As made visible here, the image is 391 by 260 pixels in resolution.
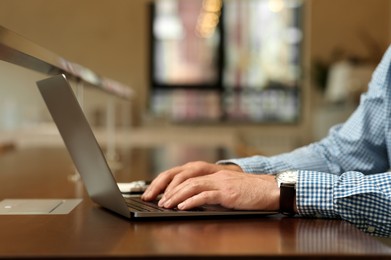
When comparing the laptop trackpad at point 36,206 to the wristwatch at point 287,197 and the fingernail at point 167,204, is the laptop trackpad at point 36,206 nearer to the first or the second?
the fingernail at point 167,204

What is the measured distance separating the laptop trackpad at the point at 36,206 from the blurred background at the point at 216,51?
6.46 metres

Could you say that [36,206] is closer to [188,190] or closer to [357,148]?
[188,190]

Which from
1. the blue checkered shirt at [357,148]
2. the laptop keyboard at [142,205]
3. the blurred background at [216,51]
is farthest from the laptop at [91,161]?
the blurred background at [216,51]

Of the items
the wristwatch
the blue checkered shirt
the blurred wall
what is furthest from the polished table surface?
the blurred wall

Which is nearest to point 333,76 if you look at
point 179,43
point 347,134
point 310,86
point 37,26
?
point 310,86

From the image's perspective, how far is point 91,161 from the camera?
1.16 metres

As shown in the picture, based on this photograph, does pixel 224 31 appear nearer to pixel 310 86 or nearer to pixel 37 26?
pixel 310 86

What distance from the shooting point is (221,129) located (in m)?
7.71

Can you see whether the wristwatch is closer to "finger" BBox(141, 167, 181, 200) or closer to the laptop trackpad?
"finger" BBox(141, 167, 181, 200)

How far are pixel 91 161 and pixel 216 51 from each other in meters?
6.89

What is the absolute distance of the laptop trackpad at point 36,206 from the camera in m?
1.19

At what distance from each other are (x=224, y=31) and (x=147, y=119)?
1369 millimetres

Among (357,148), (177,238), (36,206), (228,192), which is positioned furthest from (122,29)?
(177,238)

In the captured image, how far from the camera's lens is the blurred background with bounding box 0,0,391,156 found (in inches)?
311
